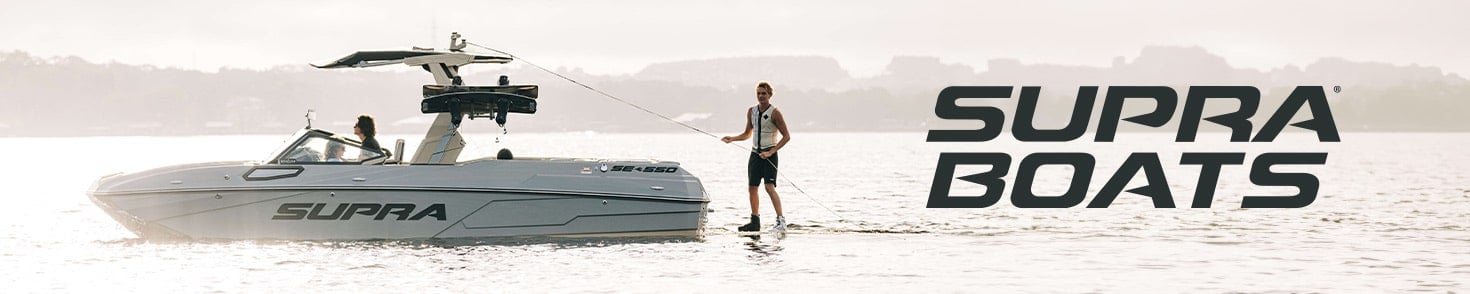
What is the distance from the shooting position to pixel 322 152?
16328 mm

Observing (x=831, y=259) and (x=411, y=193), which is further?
(x=411, y=193)

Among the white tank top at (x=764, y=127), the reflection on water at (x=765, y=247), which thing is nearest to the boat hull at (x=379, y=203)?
the reflection on water at (x=765, y=247)

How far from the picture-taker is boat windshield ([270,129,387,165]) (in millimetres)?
16125

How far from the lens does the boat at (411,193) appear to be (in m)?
15.9

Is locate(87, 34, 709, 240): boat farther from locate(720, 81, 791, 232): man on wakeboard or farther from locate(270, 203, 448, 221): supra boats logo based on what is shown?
locate(720, 81, 791, 232): man on wakeboard

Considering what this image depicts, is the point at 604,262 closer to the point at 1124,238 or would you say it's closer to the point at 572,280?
the point at 572,280

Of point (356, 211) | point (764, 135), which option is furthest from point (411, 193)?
point (764, 135)

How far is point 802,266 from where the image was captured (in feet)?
46.5

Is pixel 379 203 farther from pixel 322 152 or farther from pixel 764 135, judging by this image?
pixel 764 135

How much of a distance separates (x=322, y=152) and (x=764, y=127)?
14.7ft

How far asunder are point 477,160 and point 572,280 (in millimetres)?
3529

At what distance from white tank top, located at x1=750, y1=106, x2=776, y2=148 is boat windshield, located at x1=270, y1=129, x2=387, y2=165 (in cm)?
379

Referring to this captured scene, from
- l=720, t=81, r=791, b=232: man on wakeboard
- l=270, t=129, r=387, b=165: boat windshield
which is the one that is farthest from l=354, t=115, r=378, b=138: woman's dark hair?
l=720, t=81, r=791, b=232: man on wakeboard

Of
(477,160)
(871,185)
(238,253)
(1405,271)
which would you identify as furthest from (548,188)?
(871,185)
